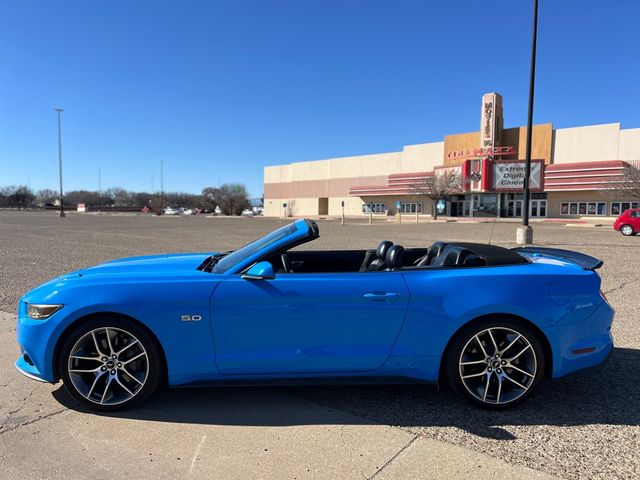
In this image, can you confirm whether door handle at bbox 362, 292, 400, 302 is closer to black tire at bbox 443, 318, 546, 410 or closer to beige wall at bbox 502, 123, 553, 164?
black tire at bbox 443, 318, 546, 410

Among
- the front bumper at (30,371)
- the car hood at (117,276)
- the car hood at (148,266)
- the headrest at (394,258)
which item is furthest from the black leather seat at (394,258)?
the front bumper at (30,371)

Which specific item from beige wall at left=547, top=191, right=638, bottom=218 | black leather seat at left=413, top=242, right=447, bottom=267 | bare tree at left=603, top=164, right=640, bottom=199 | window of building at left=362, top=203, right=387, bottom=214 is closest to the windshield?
black leather seat at left=413, top=242, right=447, bottom=267

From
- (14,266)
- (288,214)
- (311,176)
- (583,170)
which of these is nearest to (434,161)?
(583,170)

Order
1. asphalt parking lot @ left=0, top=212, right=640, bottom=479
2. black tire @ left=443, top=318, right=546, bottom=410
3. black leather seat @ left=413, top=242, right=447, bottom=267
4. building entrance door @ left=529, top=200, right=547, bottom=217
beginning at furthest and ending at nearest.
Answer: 1. building entrance door @ left=529, top=200, right=547, bottom=217
2. black leather seat @ left=413, top=242, right=447, bottom=267
3. black tire @ left=443, top=318, right=546, bottom=410
4. asphalt parking lot @ left=0, top=212, right=640, bottom=479

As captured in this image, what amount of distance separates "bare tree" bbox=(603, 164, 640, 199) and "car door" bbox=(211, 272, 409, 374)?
43344 mm

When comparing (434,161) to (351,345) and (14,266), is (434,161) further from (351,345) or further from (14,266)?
(351,345)

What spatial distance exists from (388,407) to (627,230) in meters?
26.0

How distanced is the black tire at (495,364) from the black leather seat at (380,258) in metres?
0.87

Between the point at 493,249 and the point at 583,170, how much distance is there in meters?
48.9

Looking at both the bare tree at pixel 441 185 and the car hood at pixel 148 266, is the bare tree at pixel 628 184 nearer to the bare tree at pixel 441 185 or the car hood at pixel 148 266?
the bare tree at pixel 441 185

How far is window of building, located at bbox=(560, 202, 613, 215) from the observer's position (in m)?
46.2

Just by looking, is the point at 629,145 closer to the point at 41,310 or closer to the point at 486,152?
the point at 486,152

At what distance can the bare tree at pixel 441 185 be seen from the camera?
5253 cm

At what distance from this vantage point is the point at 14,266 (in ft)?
35.5
